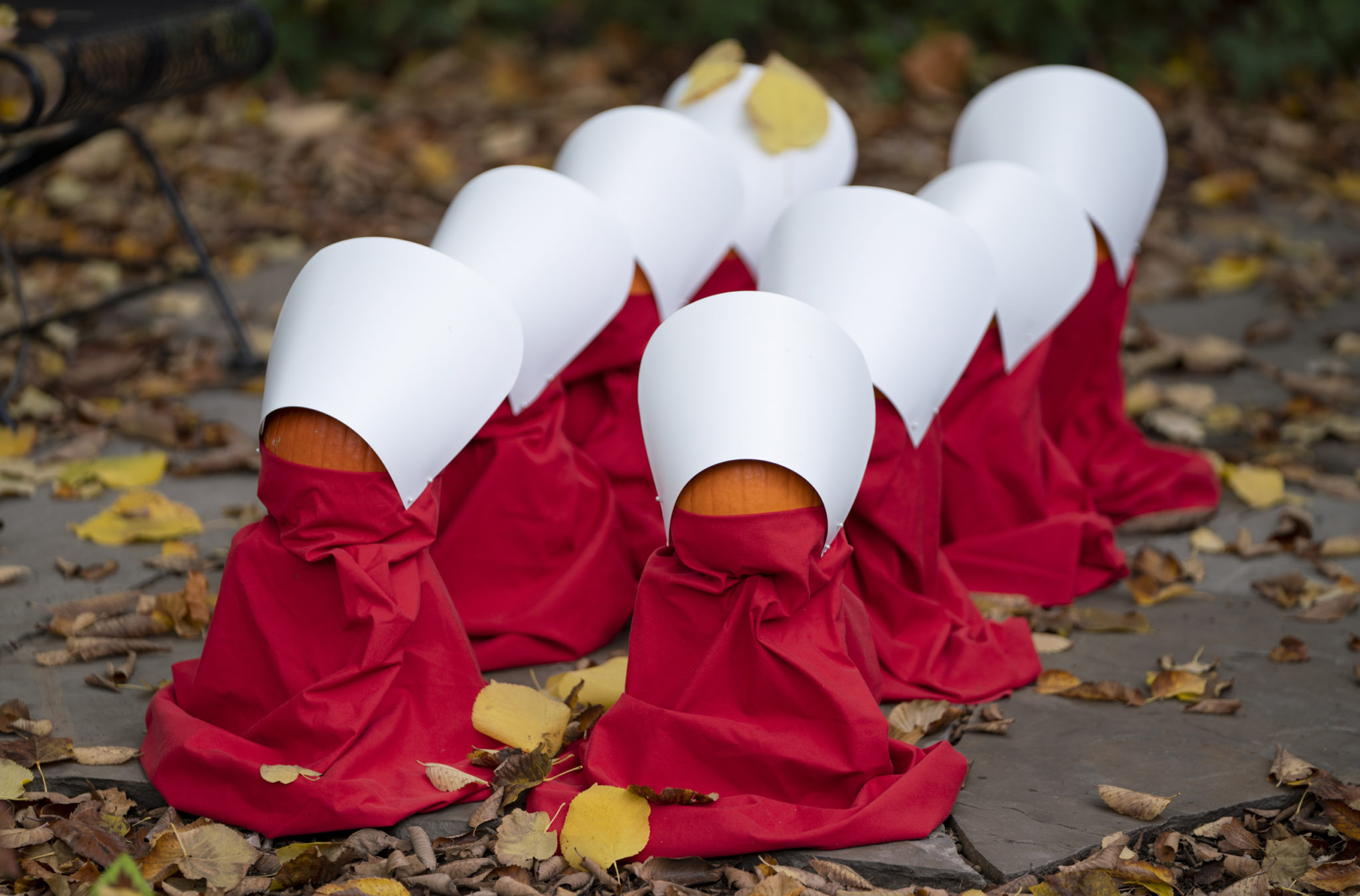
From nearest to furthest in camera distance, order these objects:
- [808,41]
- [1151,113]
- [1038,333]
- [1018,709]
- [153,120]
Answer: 1. [1018,709]
2. [1038,333]
3. [1151,113]
4. [153,120]
5. [808,41]

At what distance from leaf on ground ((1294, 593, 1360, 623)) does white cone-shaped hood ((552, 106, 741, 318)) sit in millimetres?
1350

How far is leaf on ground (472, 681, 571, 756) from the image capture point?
2.07 metres

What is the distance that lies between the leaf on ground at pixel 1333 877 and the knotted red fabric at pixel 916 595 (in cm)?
59

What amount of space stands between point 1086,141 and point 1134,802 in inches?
57.9

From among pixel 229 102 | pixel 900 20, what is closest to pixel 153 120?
pixel 229 102

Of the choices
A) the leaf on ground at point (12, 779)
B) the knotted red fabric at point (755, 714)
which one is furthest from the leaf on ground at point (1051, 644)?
the leaf on ground at point (12, 779)

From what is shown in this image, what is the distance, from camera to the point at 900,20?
6148 mm

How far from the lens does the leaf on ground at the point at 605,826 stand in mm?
1861

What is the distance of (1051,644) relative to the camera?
98.7 inches

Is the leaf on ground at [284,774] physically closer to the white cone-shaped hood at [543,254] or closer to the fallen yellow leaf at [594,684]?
the fallen yellow leaf at [594,684]

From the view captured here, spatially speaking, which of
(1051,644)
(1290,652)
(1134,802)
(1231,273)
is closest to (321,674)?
(1134,802)

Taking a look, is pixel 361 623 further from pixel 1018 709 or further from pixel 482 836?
pixel 1018 709

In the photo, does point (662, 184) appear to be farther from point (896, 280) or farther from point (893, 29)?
point (893, 29)

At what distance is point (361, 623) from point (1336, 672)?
66.4 inches
